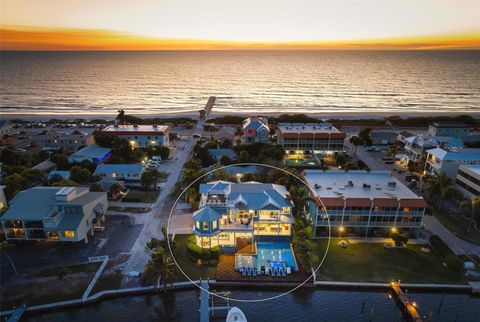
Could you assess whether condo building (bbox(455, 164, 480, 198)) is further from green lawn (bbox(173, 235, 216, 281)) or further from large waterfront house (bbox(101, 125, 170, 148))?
large waterfront house (bbox(101, 125, 170, 148))

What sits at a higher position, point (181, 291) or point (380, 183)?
point (380, 183)

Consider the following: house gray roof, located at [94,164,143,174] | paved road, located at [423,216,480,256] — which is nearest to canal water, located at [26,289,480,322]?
paved road, located at [423,216,480,256]

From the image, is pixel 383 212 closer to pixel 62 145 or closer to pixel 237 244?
pixel 237 244

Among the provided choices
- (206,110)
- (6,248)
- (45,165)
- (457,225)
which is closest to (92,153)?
(45,165)

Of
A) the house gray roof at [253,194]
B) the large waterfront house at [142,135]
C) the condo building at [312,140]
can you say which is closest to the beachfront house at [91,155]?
the large waterfront house at [142,135]

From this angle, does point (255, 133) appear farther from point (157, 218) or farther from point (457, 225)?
point (457, 225)

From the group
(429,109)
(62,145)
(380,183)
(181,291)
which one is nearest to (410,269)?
(380,183)

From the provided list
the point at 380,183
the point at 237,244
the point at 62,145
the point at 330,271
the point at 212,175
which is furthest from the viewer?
the point at 62,145
